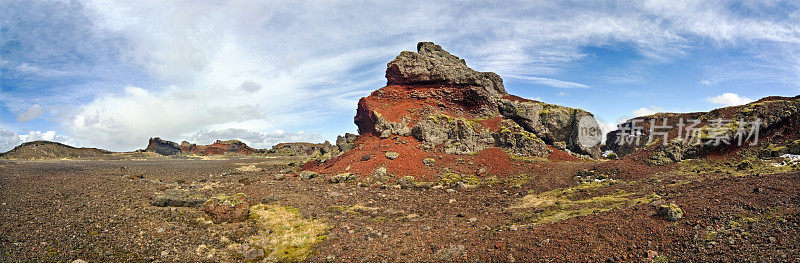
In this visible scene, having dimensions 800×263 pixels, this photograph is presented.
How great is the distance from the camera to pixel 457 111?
1469 inches

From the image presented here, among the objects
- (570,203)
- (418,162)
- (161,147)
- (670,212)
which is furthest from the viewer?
(161,147)

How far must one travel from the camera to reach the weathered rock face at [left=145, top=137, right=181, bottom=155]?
8788cm

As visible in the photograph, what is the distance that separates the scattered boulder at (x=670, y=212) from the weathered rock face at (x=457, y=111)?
2193 cm

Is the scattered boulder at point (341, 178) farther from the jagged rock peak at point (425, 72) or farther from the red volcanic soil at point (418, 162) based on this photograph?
the jagged rock peak at point (425, 72)

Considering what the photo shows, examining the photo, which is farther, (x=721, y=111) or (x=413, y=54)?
(x=413, y=54)

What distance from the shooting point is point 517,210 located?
50.9 feet

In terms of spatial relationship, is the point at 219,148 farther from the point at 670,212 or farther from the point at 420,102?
the point at 670,212

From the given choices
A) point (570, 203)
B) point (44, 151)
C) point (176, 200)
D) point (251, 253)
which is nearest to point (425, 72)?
point (570, 203)

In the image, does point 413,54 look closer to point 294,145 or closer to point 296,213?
point 296,213

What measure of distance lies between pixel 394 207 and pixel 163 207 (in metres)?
11.1

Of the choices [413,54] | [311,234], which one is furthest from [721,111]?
[311,234]

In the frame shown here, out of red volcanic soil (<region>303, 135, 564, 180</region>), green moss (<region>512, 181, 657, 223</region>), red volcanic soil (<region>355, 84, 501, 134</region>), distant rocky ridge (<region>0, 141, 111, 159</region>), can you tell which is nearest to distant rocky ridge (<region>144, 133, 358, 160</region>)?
distant rocky ridge (<region>0, 141, 111, 159</region>)

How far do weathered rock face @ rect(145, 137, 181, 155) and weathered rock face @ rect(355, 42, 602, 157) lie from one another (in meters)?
78.0

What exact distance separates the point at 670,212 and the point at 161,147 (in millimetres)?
109080
